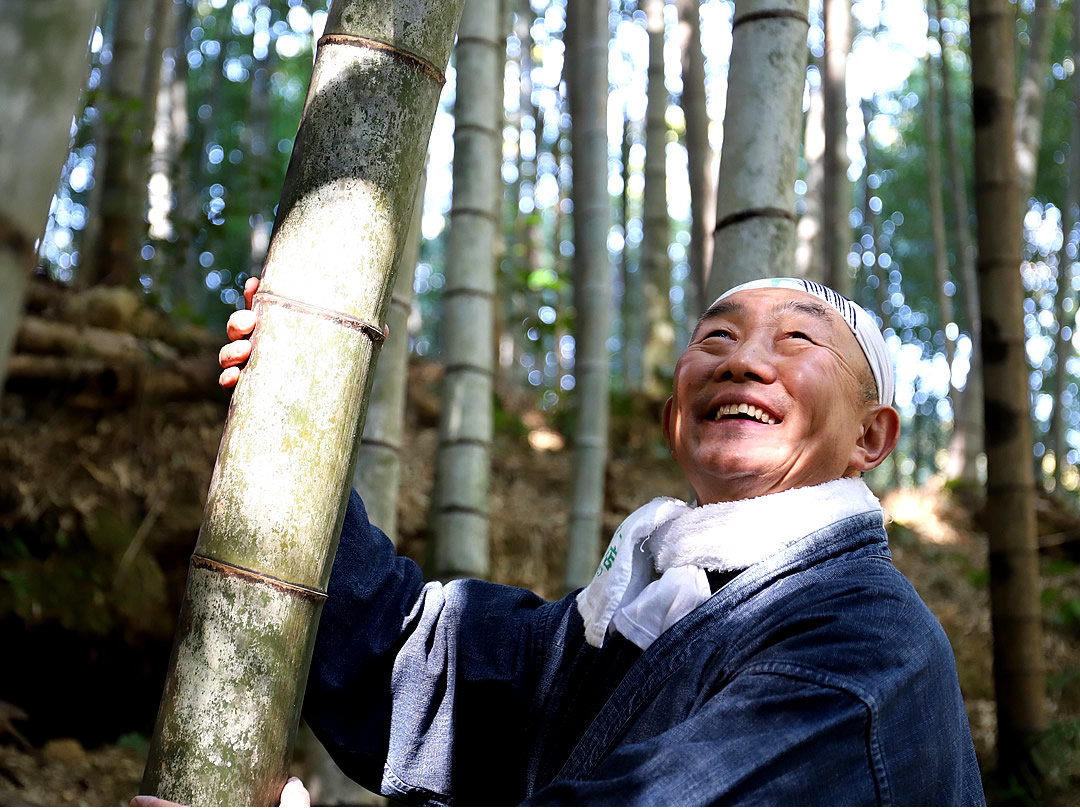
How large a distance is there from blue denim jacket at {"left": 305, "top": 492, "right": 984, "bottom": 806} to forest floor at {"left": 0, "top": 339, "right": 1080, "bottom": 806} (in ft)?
→ 6.72

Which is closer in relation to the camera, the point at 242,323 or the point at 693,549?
the point at 242,323

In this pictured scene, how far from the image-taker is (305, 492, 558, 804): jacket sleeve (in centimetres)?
146

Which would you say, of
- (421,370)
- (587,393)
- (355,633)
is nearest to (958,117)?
(421,370)

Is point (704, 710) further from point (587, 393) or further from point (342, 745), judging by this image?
point (587, 393)

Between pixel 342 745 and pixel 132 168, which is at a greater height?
pixel 132 168

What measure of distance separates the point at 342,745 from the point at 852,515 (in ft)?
2.70

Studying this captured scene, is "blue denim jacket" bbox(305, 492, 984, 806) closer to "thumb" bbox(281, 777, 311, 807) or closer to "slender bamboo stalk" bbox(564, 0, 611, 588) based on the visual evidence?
"thumb" bbox(281, 777, 311, 807)

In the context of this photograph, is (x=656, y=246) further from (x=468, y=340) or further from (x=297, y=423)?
(x=297, y=423)

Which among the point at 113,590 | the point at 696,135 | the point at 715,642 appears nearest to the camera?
the point at 715,642

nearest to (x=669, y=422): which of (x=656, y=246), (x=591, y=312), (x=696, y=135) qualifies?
(x=591, y=312)

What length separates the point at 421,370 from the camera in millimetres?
7480

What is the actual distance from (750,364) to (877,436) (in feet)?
0.90

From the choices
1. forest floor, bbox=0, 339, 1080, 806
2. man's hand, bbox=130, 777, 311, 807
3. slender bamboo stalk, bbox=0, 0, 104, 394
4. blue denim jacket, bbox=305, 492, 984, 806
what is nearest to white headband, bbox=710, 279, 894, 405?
blue denim jacket, bbox=305, 492, 984, 806

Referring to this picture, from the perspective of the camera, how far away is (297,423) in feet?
3.30
